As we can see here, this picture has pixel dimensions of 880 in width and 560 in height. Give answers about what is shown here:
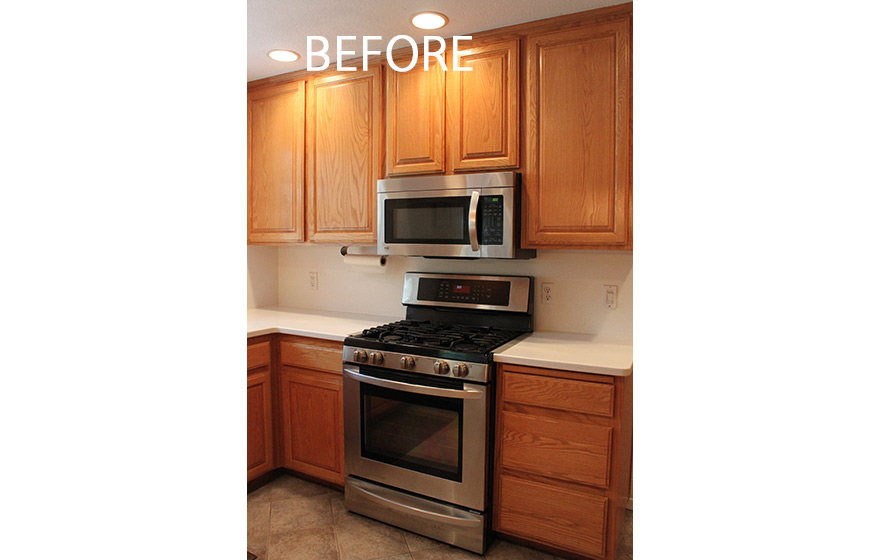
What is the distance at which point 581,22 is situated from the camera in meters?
2.03

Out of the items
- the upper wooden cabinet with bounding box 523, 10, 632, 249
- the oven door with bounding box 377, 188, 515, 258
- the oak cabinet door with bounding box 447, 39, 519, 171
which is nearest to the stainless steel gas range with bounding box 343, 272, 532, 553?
the oven door with bounding box 377, 188, 515, 258

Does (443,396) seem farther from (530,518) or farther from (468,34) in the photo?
(468,34)

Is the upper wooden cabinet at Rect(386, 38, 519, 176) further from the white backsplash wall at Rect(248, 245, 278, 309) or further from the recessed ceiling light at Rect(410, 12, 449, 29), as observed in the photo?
the white backsplash wall at Rect(248, 245, 278, 309)

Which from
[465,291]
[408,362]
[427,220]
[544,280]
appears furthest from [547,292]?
[408,362]

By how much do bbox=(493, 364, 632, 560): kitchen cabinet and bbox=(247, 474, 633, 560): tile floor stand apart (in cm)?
18

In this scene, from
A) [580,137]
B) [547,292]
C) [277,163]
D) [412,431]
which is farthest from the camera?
[277,163]

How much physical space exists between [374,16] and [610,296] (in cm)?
163

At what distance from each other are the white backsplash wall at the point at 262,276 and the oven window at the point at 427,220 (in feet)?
3.96

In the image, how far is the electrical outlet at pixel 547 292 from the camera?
96.4 inches

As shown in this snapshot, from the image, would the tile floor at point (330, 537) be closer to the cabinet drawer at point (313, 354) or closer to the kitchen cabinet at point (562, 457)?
the kitchen cabinet at point (562, 457)

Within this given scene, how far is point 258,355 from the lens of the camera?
8.20ft

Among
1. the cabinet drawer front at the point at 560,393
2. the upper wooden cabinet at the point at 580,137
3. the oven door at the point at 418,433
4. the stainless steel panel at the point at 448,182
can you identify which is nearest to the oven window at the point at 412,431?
the oven door at the point at 418,433

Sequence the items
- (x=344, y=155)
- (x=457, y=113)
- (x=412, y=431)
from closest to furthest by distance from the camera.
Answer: (x=412, y=431)
(x=457, y=113)
(x=344, y=155)

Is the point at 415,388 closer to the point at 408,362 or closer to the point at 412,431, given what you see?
the point at 408,362
